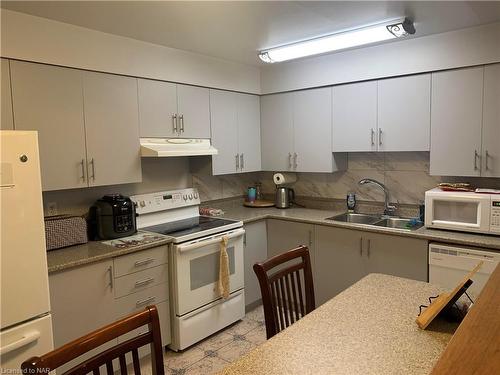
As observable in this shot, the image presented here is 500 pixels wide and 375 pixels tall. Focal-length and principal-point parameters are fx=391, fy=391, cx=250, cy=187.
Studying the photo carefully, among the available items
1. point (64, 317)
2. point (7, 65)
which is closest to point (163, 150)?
point (7, 65)

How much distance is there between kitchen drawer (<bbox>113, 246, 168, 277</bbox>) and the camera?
256 cm

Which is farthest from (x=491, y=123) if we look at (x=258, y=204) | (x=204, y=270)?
(x=204, y=270)

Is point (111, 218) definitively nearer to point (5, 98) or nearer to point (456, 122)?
point (5, 98)

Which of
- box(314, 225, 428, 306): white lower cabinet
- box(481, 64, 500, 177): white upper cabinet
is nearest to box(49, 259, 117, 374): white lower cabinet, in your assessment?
box(314, 225, 428, 306): white lower cabinet

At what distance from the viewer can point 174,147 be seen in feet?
10.4

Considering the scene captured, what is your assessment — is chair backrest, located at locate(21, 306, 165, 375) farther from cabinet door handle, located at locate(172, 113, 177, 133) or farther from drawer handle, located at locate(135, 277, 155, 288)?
cabinet door handle, located at locate(172, 113, 177, 133)

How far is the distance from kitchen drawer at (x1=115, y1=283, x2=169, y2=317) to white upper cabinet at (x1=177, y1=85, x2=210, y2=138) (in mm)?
1264

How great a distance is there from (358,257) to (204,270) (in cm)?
123

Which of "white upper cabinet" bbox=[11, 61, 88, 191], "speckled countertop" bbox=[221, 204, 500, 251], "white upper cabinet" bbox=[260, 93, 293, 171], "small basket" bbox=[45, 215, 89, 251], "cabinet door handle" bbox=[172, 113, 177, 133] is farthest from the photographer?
"white upper cabinet" bbox=[260, 93, 293, 171]

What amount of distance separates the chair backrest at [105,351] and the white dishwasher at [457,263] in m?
2.00

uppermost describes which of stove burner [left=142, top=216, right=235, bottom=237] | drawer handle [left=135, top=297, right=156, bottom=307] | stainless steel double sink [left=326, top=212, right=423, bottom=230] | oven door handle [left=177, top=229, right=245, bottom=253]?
stove burner [left=142, top=216, right=235, bottom=237]


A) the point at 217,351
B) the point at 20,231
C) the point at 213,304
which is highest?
the point at 20,231

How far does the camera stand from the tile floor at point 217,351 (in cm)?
271

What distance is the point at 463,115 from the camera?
286 centimetres
